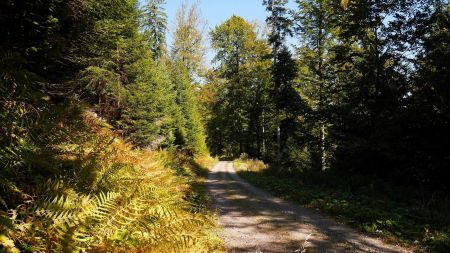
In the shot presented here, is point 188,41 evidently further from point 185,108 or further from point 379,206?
point 379,206

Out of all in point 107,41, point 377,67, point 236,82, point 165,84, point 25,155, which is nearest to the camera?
point 25,155

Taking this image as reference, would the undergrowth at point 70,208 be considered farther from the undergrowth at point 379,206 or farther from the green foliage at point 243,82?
the green foliage at point 243,82

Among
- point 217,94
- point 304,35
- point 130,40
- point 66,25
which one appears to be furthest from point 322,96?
point 217,94

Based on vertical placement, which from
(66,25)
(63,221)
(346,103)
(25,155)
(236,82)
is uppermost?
(236,82)

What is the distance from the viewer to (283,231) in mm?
8016

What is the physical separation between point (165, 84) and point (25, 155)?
1064 inches

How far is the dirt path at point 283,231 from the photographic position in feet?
22.5

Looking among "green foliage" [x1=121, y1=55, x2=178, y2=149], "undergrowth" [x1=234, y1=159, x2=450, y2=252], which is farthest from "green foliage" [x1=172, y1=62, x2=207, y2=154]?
"undergrowth" [x1=234, y1=159, x2=450, y2=252]

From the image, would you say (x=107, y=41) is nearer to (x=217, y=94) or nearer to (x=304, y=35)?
(x=304, y=35)

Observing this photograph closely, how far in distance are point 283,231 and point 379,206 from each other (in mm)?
3872

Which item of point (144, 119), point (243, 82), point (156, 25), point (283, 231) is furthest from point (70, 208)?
point (243, 82)

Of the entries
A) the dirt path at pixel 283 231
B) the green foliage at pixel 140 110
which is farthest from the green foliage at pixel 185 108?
the dirt path at pixel 283 231

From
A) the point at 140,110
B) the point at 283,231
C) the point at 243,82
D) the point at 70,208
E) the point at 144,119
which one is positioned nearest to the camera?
the point at 70,208

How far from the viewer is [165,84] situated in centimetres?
3062
